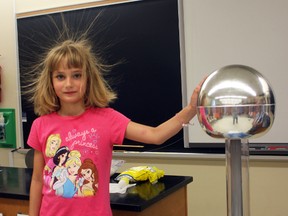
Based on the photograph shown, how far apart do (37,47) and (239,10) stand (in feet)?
5.99

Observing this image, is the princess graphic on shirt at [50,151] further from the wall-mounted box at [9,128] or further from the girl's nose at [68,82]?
the wall-mounted box at [9,128]

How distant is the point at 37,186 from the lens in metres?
1.50

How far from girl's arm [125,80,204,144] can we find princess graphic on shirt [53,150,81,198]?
0.20 metres

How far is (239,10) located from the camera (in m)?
2.66

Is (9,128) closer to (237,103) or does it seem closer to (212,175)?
(212,175)

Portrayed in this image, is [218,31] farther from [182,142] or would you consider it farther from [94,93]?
[94,93]

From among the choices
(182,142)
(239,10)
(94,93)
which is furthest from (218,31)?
(94,93)

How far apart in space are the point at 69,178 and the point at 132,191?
1.16 ft

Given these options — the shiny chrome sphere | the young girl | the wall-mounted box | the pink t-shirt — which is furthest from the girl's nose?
the wall-mounted box

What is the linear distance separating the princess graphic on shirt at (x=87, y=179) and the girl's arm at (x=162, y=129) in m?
0.17

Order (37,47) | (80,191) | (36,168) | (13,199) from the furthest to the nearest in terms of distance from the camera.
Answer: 1. (37,47)
2. (13,199)
3. (36,168)
4. (80,191)

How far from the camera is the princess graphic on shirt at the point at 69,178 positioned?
1341mm

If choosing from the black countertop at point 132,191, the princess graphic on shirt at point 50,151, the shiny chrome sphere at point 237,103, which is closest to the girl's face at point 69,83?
the princess graphic on shirt at point 50,151

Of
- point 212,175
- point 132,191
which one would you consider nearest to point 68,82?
point 132,191
